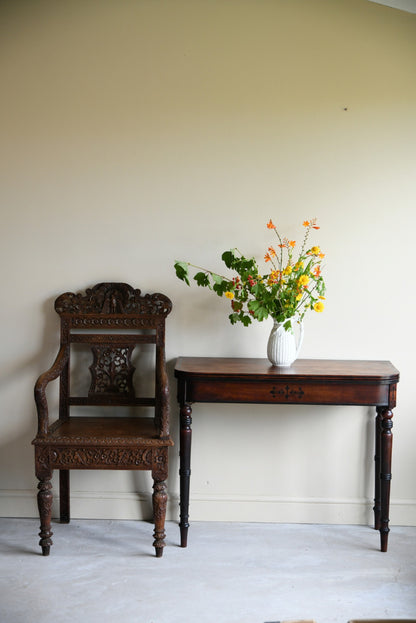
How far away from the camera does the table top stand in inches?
106

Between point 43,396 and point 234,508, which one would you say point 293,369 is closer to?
point 234,508

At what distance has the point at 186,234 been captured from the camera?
123 inches

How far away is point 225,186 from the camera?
3.12 m

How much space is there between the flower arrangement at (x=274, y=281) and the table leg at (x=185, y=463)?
0.49 meters

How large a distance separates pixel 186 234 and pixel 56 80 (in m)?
1.00

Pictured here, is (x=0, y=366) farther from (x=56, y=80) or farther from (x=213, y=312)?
(x=56, y=80)

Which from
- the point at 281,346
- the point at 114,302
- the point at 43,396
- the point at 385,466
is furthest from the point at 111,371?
the point at 385,466

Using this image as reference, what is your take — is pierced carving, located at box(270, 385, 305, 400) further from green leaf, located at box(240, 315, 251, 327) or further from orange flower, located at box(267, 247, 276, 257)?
orange flower, located at box(267, 247, 276, 257)

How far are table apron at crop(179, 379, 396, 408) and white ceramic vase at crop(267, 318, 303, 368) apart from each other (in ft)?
0.57

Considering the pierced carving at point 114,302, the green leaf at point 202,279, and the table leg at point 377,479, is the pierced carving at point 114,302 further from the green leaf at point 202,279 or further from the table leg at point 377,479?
the table leg at point 377,479

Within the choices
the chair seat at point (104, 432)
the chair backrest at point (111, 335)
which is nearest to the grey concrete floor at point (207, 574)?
the chair seat at point (104, 432)

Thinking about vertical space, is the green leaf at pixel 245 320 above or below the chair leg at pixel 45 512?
above

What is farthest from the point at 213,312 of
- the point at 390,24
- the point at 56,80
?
the point at 390,24

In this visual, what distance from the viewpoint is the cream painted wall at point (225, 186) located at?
3.09m
